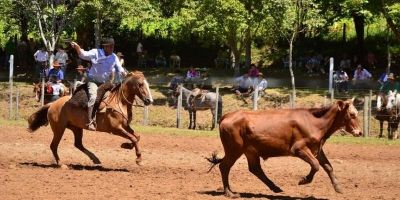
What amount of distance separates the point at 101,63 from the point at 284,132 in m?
5.00

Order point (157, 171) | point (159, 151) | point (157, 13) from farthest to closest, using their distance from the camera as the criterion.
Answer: point (157, 13) → point (159, 151) → point (157, 171)

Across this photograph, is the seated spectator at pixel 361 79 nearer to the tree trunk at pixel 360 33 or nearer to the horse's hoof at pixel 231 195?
the tree trunk at pixel 360 33

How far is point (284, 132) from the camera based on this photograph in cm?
1142

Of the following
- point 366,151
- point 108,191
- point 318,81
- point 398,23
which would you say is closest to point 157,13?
point 318,81

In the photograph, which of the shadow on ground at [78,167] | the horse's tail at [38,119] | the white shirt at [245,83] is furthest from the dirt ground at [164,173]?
the white shirt at [245,83]

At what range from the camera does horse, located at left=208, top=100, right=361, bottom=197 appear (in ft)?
37.4

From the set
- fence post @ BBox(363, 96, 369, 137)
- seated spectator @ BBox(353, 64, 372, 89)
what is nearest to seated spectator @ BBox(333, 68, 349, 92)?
seated spectator @ BBox(353, 64, 372, 89)

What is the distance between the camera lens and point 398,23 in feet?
104

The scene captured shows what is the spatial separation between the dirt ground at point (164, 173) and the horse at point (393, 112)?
4.00 metres

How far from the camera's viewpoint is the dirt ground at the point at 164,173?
11.6 m

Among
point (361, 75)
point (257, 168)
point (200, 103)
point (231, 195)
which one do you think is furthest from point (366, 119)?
point (231, 195)

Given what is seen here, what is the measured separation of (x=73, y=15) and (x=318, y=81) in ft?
39.2

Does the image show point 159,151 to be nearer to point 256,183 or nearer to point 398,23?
point 256,183

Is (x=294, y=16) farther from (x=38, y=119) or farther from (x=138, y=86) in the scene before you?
(x=138, y=86)
